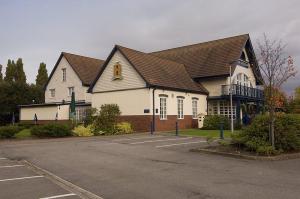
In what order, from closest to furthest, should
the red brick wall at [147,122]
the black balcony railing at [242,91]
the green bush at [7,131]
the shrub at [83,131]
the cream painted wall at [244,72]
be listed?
the green bush at [7,131]
the shrub at [83,131]
the red brick wall at [147,122]
the black balcony railing at [242,91]
the cream painted wall at [244,72]

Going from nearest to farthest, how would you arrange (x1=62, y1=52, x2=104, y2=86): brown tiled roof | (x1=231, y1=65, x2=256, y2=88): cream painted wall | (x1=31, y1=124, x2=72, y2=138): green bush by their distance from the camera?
(x1=31, y1=124, x2=72, y2=138): green bush, (x1=231, y1=65, x2=256, y2=88): cream painted wall, (x1=62, y1=52, x2=104, y2=86): brown tiled roof

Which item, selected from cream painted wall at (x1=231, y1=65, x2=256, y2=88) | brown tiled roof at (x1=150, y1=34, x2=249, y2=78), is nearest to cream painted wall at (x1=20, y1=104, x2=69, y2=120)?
brown tiled roof at (x1=150, y1=34, x2=249, y2=78)

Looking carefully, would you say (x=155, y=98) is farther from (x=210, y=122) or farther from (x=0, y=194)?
(x=0, y=194)

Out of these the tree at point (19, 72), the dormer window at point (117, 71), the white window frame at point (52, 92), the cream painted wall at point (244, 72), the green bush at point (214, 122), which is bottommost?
the green bush at point (214, 122)

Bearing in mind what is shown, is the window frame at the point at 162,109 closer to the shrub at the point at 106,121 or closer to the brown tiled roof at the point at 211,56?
the shrub at the point at 106,121

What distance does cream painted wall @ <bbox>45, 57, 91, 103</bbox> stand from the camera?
40062 mm

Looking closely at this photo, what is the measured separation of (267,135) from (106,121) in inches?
597

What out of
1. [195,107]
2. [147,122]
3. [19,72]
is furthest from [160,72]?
[19,72]

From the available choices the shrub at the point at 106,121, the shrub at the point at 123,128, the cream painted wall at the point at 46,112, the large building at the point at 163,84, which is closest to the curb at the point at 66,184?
the shrub at the point at 106,121

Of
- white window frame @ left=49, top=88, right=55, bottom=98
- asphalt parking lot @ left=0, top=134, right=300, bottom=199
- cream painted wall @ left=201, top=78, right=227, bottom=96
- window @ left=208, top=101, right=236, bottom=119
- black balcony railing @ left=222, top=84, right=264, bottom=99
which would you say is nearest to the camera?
asphalt parking lot @ left=0, top=134, right=300, bottom=199

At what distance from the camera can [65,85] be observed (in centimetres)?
4206

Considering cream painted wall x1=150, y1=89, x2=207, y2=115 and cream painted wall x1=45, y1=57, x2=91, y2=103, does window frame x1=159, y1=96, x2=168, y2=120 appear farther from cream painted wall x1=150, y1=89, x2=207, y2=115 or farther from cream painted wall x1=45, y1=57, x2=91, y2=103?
cream painted wall x1=45, y1=57, x2=91, y2=103

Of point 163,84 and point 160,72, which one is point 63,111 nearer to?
point 160,72

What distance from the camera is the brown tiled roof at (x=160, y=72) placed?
28672 mm
